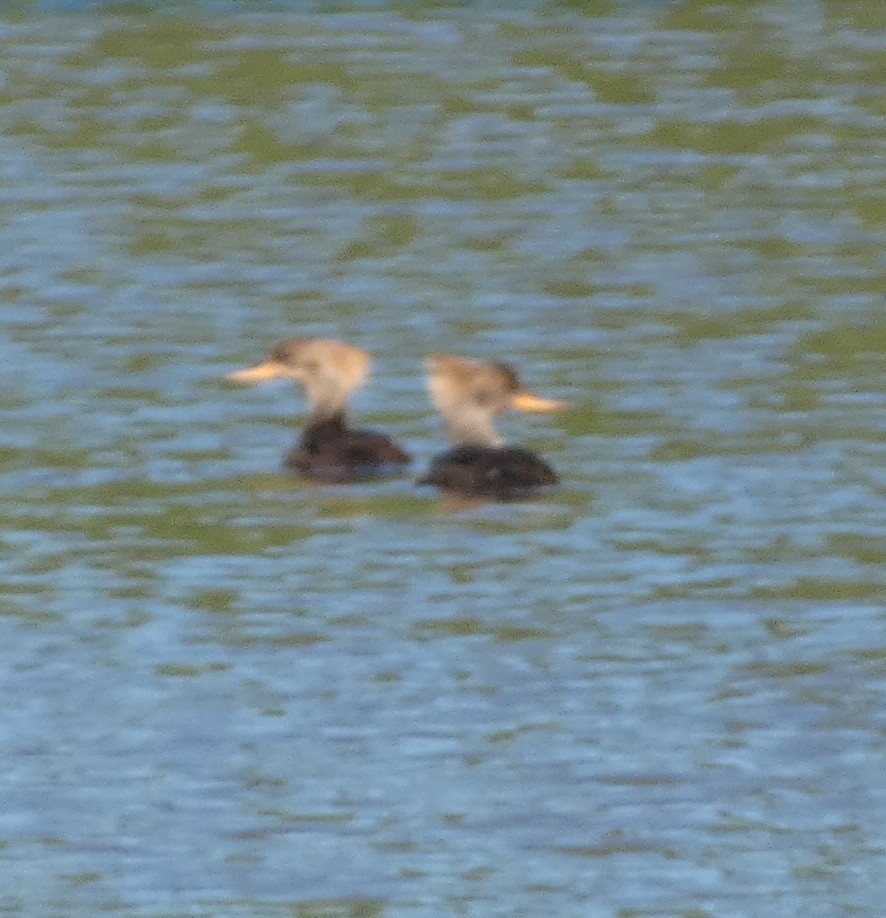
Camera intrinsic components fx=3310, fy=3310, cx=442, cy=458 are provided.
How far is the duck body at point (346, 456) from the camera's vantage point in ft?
48.5

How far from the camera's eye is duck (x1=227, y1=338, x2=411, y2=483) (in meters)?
14.8

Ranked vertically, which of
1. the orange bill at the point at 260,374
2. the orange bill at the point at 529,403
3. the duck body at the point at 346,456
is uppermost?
the orange bill at the point at 529,403

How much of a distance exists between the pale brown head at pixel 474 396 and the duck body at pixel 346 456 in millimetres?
297

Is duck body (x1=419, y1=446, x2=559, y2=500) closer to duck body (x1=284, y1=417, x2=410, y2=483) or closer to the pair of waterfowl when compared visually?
the pair of waterfowl

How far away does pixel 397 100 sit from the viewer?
2591cm

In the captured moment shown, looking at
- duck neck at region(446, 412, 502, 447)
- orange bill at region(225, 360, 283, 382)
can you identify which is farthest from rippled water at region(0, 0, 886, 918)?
duck neck at region(446, 412, 502, 447)

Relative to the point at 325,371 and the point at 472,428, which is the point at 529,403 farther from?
the point at 325,371

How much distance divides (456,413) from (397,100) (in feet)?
36.5

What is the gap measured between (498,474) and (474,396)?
98 cm

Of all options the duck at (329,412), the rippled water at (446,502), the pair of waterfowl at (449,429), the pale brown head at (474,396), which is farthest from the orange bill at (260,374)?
the pale brown head at (474,396)

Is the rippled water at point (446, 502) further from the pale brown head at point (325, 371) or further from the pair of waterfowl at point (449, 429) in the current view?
the pale brown head at point (325, 371)

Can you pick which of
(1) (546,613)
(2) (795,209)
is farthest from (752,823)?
(2) (795,209)

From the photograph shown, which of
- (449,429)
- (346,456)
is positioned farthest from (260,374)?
(346,456)

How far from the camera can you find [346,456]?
48.5 feet
